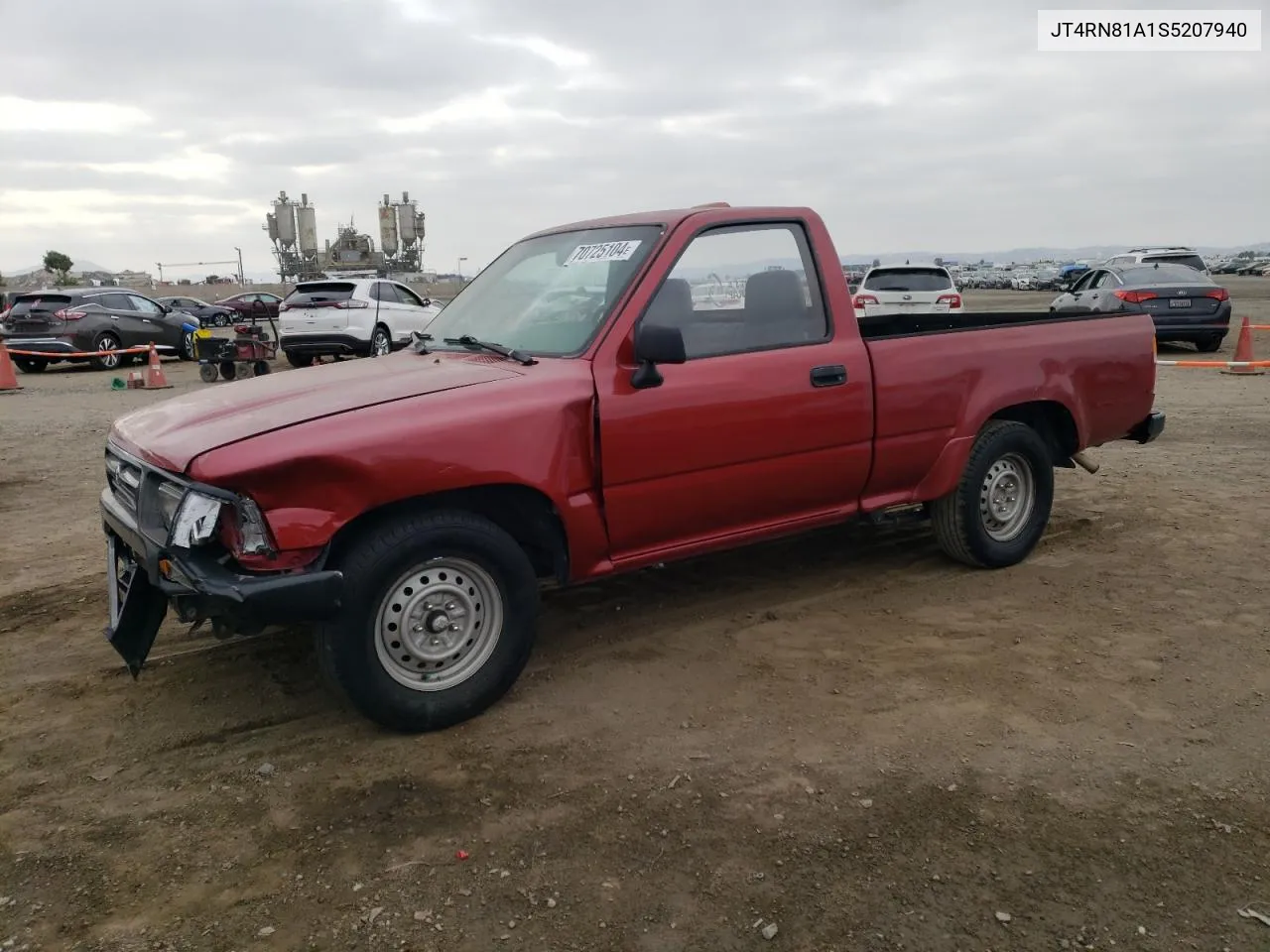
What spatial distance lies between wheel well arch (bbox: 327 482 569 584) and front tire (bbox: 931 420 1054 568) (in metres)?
2.29

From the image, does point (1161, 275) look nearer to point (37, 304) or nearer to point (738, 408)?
point (738, 408)

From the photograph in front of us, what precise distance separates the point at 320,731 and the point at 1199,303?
15.8m

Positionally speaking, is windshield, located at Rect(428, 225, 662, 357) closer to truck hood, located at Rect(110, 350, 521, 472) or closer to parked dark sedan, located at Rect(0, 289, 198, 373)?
truck hood, located at Rect(110, 350, 521, 472)

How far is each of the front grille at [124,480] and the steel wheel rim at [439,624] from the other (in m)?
1.07

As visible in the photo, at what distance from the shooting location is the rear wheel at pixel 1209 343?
1581 cm

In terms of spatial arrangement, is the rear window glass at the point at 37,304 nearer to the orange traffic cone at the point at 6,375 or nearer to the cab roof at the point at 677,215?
the orange traffic cone at the point at 6,375

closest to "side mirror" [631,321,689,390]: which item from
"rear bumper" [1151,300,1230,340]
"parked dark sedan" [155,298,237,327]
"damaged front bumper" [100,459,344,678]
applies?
"damaged front bumper" [100,459,344,678]

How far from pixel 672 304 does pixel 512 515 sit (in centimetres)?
111

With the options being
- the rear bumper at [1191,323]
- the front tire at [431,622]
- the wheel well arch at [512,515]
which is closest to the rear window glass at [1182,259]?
the rear bumper at [1191,323]

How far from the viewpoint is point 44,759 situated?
342 centimetres

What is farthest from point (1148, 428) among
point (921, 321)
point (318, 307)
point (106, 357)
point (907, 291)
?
point (106, 357)

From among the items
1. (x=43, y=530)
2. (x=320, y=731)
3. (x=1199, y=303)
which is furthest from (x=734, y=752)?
(x=1199, y=303)

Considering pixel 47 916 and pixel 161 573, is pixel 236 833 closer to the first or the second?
pixel 47 916

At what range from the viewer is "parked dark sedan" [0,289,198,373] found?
59.9ft
